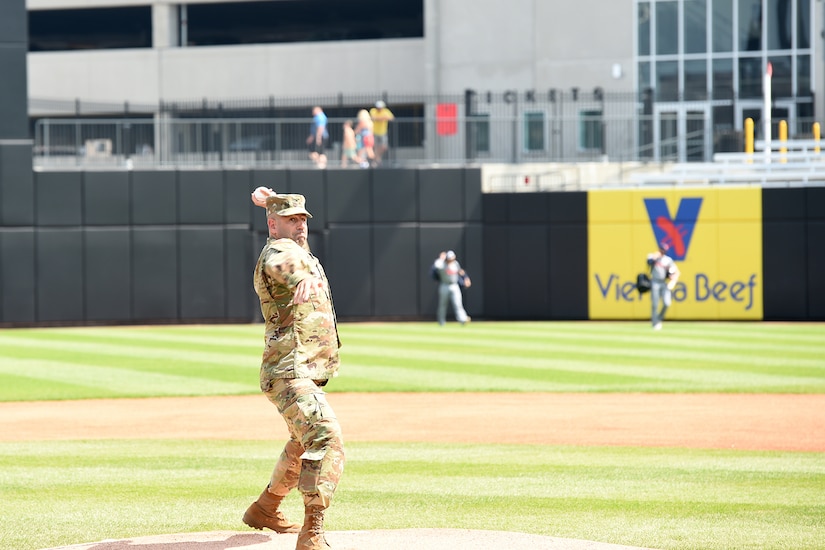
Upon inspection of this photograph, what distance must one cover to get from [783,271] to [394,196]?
10.8 meters

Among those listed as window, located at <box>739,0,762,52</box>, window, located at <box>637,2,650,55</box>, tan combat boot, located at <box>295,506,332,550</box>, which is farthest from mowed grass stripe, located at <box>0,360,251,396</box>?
window, located at <box>739,0,762,52</box>

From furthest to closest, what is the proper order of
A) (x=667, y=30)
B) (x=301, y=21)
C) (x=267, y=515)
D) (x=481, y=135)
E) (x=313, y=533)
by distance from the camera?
(x=301, y=21) < (x=667, y=30) < (x=481, y=135) < (x=267, y=515) < (x=313, y=533)

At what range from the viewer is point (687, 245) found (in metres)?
33.0

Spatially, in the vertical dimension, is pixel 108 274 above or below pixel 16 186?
below

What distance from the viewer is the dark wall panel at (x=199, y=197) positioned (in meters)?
33.5

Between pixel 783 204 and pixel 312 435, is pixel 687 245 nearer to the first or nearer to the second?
pixel 783 204

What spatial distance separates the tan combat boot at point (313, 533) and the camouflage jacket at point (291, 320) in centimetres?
82

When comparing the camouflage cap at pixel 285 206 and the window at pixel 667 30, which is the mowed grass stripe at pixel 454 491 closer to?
the camouflage cap at pixel 285 206

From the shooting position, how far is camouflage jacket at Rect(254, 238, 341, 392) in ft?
24.1

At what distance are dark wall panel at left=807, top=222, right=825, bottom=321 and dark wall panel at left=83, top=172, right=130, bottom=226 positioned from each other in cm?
1846

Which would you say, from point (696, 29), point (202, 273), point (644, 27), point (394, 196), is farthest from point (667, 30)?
point (202, 273)

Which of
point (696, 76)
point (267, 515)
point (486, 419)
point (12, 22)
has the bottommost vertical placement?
point (486, 419)

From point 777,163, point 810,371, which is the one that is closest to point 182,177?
point 777,163

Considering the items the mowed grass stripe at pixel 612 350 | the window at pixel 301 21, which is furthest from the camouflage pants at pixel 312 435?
the window at pixel 301 21
